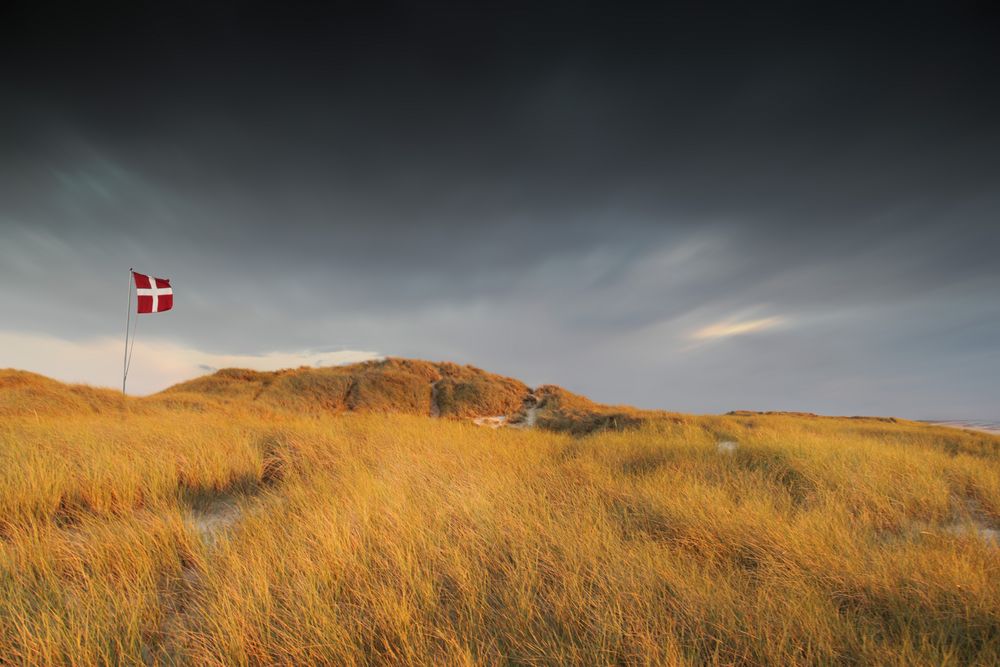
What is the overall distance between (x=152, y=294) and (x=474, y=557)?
1470cm

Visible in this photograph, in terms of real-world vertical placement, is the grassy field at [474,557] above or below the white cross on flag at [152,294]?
below

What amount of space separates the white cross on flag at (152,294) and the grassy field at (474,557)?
8.38 metres

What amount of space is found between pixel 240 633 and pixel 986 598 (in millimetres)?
4187

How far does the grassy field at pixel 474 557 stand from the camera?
80.6 inches

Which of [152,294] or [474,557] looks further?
[152,294]

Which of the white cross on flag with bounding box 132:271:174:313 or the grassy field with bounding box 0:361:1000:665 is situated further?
Result: the white cross on flag with bounding box 132:271:174:313

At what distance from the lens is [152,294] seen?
496 inches

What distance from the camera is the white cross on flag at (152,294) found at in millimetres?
12297

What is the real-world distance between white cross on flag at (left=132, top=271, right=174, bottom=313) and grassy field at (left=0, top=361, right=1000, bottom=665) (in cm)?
838

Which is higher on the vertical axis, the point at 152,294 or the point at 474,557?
the point at 152,294

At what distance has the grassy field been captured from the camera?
205 cm

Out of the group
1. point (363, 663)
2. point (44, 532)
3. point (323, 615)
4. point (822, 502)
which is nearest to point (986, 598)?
point (822, 502)

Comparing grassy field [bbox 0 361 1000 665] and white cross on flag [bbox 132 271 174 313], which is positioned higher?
white cross on flag [bbox 132 271 174 313]

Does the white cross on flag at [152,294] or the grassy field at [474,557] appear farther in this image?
the white cross on flag at [152,294]
